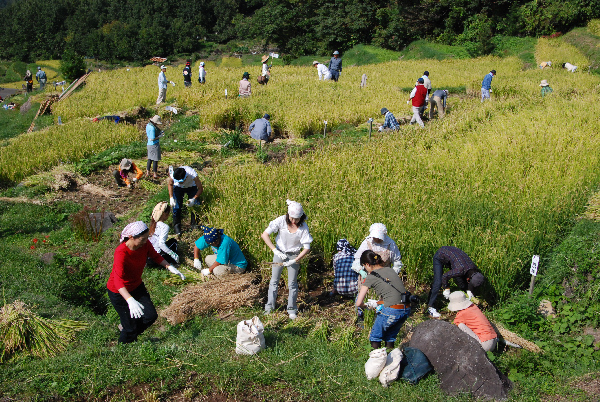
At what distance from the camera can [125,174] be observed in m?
10.4

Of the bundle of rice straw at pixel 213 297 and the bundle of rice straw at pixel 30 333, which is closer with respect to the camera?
the bundle of rice straw at pixel 30 333

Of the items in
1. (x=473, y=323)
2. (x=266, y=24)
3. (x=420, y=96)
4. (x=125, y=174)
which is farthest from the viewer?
(x=266, y=24)

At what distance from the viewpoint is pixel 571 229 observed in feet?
23.4

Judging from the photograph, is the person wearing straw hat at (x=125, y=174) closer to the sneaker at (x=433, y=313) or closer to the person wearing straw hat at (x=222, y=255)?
the person wearing straw hat at (x=222, y=255)

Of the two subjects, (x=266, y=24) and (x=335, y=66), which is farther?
(x=266, y=24)

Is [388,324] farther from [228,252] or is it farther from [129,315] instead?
[129,315]

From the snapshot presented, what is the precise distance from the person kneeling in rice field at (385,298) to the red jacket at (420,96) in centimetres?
956

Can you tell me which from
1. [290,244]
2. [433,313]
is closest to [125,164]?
[290,244]

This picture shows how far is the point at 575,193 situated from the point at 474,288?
3137mm

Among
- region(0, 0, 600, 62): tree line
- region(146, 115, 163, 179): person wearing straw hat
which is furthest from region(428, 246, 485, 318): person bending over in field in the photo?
region(0, 0, 600, 62): tree line

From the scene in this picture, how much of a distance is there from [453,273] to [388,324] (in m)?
1.41

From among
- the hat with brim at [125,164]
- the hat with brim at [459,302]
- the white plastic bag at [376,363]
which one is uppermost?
the hat with brim at [125,164]

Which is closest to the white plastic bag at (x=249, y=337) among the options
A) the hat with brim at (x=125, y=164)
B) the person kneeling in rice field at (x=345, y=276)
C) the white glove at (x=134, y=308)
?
the white glove at (x=134, y=308)

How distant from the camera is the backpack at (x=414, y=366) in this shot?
4.51 meters
